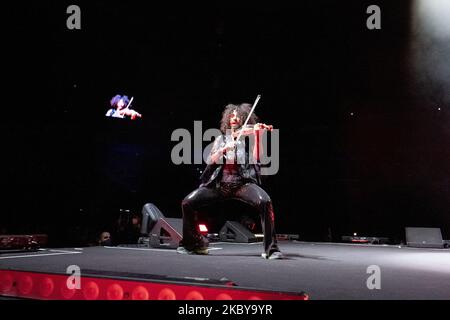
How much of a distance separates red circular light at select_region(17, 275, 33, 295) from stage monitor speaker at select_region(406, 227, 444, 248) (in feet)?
17.0

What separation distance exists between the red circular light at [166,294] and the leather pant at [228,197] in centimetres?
197

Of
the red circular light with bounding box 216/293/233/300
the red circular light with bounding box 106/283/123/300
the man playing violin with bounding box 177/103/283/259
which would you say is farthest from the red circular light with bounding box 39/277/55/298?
the man playing violin with bounding box 177/103/283/259

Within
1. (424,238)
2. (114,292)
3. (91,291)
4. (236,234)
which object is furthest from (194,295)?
(424,238)

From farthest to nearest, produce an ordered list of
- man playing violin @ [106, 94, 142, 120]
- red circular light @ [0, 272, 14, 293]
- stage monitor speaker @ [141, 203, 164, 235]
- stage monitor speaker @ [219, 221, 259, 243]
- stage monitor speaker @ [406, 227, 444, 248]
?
man playing violin @ [106, 94, 142, 120] → stage monitor speaker @ [219, 221, 259, 243] → stage monitor speaker @ [406, 227, 444, 248] → stage monitor speaker @ [141, 203, 164, 235] → red circular light @ [0, 272, 14, 293]

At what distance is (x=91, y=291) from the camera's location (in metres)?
2.32

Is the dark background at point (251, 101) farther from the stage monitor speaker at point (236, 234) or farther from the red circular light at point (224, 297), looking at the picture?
the red circular light at point (224, 297)

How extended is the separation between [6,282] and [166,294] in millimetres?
1093

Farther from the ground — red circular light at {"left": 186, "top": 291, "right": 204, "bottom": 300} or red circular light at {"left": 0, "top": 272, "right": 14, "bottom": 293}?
red circular light at {"left": 186, "top": 291, "right": 204, "bottom": 300}

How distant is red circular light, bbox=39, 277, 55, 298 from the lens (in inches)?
94.4

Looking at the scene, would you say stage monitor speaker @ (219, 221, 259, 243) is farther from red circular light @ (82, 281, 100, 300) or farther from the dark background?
red circular light @ (82, 281, 100, 300)

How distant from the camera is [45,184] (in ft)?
21.5
